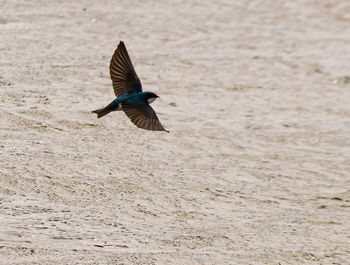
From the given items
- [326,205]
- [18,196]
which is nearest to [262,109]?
[326,205]

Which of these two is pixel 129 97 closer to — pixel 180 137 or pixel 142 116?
pixel 142 116

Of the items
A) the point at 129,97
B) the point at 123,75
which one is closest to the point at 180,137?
the point at 123,75

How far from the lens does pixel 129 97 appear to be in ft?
13.7

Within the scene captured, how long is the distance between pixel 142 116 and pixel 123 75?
13.6 inches

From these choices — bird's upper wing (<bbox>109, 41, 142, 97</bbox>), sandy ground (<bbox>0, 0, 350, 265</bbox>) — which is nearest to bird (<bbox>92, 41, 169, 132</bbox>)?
bird's upper wing (<bbox>109, 41, 142, 97</bbox>)

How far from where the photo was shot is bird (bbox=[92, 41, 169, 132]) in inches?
158

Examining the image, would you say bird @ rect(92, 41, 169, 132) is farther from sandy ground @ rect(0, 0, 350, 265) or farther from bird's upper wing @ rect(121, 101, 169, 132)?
sandy ground @ rect(0, 0, 350, 265)

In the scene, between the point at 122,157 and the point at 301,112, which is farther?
the point at 301,112

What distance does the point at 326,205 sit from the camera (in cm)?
493

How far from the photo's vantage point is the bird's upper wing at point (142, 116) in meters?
3.99

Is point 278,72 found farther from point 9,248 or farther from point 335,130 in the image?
point 9,248

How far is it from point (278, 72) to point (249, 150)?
5.31ft

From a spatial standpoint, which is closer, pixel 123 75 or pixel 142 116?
pixel 142 116

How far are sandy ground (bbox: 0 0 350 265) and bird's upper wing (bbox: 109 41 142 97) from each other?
0.57 meters
